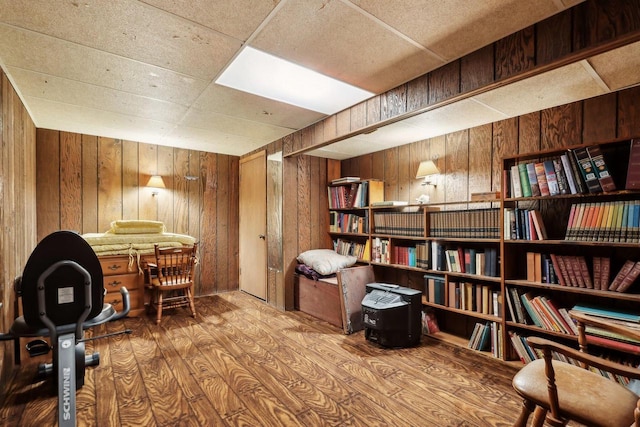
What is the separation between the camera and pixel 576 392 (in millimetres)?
1268

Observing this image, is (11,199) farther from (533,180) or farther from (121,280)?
(533,180)

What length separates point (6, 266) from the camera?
2078 millimetres

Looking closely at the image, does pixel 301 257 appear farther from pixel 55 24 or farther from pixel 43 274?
pixel 55 24

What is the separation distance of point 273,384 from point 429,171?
242 cm

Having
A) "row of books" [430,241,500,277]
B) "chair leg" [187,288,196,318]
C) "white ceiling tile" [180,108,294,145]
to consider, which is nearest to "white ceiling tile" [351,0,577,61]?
"row of books" [430,241,500,277]

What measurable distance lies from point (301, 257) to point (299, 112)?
1.76 metres

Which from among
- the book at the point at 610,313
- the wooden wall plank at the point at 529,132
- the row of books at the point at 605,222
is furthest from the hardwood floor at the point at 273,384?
the wooden wall plank at the point at 529,132

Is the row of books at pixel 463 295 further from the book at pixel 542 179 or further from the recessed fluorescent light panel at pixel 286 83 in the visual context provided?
the recessed fluorescent light panel at pixel 286 83

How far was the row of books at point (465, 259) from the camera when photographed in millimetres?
2570

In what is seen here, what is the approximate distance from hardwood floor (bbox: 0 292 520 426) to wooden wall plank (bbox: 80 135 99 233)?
1620 millimetres

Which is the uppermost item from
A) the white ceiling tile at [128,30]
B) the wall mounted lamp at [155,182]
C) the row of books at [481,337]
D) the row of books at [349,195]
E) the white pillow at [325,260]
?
the white ceiling tile at [128,30]

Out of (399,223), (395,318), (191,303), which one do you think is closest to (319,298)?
(395,318)

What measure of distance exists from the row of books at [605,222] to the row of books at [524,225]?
0.18m

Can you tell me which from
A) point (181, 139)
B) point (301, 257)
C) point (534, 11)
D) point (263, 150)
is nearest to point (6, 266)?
point (181, 139)
